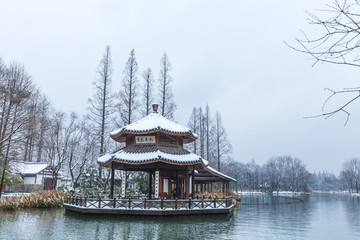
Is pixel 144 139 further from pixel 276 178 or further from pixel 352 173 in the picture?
pixel 352 173

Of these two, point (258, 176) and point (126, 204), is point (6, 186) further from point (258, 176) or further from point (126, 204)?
point (258, 176)

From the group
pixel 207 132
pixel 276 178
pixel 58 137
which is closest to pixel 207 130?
pixel 207 132

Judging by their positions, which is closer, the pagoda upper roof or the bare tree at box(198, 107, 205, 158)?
the pagoda upper roof

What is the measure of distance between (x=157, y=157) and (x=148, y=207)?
299 centimetres

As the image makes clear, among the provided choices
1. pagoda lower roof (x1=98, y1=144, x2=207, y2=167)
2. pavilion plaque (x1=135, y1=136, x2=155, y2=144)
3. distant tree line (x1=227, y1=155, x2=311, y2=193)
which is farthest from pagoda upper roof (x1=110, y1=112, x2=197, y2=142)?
distant tree line (x1=227, y1=155, x2=311, y2=193)

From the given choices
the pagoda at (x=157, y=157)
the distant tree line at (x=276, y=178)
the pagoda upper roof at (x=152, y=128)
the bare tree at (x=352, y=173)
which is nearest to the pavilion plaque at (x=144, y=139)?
the pagoda at (x=157, y=157)

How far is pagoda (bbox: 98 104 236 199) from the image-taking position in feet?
58.0

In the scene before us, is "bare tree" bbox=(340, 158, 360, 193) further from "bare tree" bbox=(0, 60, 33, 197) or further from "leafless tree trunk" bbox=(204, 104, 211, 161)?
"bare tree" bbox=(0, 60, 33, 197)

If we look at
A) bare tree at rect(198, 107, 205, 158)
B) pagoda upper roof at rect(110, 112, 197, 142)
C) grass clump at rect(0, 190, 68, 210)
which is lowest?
grass clump at rect(0, 190, 68, 210)

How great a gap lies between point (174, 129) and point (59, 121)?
15.4 metres

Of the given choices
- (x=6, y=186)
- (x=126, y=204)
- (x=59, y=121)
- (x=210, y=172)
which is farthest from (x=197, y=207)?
(x=6, y=186)

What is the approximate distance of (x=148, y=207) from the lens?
52.2 feet

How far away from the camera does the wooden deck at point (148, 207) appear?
612 inches

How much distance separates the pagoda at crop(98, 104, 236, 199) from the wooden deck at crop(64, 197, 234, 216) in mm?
1557
